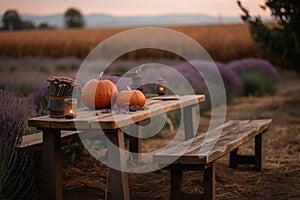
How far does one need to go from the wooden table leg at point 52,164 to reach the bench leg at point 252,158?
2.31 meters

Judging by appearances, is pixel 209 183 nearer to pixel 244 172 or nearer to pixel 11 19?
pixel 244 172

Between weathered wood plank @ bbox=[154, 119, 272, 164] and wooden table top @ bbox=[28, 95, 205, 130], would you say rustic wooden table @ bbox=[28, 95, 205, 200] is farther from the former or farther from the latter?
weathered wood plank @ bbox=[154, 119, 272, 164]

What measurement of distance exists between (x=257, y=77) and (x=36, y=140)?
959 centimetres

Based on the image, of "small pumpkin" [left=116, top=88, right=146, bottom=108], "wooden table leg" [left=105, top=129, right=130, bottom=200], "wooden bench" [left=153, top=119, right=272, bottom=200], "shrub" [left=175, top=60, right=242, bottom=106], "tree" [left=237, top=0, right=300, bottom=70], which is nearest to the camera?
"wooden table leg" [left=105, top=129, right=130, bottom=200]

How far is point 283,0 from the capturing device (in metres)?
9.05

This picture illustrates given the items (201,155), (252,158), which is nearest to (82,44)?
(252,158)

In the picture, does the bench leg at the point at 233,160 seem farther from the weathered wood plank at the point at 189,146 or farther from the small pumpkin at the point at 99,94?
the small pumpkin at the point at 99,94

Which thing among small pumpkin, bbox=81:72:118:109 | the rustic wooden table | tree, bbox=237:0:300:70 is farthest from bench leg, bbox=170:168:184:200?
tree, bbox=237:0:300:70

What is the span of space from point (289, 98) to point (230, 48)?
34.8ft

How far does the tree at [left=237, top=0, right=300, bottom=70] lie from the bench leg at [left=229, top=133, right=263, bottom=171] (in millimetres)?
3303

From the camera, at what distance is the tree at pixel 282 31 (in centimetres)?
916

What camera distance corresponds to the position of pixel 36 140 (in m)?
5.06

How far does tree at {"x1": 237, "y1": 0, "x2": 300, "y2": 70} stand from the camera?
9164 millimetres

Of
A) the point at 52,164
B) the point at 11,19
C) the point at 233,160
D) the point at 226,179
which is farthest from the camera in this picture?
the point at 11,19
